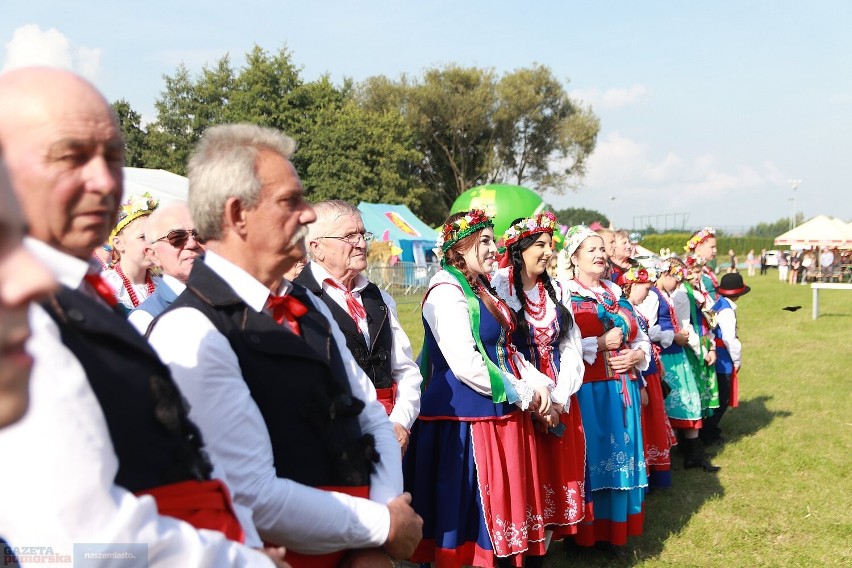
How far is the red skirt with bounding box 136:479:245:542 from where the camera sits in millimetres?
1347

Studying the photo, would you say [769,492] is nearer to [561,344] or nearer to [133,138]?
[561,344]

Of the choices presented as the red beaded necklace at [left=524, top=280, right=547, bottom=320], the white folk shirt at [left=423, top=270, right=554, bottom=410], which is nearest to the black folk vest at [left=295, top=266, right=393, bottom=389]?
the white folk shirt at [left=423, top=270, right=554, bottom=410]

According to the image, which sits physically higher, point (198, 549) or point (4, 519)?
point (4, 519)

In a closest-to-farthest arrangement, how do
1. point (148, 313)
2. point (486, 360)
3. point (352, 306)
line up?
point (148, 313) < point (352, 306) < point (486, 360)

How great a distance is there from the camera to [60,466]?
1.12m

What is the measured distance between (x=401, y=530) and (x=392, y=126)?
32.6 meters

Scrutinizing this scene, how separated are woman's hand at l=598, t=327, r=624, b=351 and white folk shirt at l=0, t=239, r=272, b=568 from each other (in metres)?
4.22

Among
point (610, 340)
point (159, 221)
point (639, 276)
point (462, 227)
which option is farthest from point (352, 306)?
point (639, 276)

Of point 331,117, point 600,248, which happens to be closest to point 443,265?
point 600,248

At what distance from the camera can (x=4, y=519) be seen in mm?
1125

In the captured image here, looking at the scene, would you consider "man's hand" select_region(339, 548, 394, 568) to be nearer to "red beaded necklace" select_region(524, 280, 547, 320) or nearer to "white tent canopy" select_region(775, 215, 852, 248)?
"red beaded necklace" select_region(524, 280, 547, 320)

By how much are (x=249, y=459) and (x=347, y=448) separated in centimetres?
31

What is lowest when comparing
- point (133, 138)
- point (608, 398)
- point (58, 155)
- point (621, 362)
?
point (608, 398)

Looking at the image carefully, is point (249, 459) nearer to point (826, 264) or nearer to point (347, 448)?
point (347, 448)
